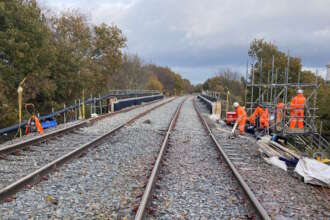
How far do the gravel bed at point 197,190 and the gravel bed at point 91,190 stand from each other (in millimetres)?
429

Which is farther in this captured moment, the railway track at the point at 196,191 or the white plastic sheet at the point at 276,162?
the white plastic sheet at the point at 276,162

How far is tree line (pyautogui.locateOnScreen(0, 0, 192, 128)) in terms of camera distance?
16.4m

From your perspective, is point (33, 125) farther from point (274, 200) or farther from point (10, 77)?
point (274, 200)

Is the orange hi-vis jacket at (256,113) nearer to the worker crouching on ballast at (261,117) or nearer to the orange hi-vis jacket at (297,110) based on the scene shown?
the worker crouching on ballast at (261,117)

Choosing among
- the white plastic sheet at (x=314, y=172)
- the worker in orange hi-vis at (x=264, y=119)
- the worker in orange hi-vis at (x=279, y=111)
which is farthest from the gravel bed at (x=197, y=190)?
the worker in orange hi-vis at (x=264, y=119)

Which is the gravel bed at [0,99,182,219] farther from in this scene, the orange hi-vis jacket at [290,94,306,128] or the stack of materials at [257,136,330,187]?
the orange hi-vis jacket at [290,94,306,128]

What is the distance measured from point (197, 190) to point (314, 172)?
2.63 metres

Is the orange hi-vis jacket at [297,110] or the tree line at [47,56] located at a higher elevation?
the tree line at [47,56]

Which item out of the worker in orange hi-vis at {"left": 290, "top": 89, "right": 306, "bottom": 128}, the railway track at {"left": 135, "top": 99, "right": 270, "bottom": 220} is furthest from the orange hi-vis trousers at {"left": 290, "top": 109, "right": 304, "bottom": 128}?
the railway track at {"left": 135, "top": 99, "right": 270, "bottom": 220}

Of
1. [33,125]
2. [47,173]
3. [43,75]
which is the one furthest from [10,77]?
[47,173]

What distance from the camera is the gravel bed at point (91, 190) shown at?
14.5ft

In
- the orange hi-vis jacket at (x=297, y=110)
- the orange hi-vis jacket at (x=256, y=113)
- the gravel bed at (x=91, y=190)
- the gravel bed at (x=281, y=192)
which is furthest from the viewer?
the orange hi-vis jacket at (x=256, y=113)

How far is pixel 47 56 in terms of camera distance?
18594mm

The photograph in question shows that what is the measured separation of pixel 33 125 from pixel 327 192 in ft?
32.8
